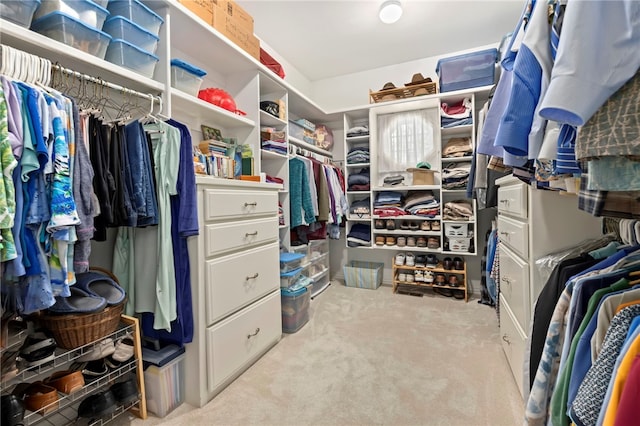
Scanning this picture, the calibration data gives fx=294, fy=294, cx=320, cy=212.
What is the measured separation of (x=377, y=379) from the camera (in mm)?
1561

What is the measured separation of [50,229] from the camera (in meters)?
0.89

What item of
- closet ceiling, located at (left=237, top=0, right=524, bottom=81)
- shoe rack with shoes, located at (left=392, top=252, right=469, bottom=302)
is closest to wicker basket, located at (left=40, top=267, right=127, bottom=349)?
closet ceiling, located at (left=237, top=0, right=524, bottom=81)

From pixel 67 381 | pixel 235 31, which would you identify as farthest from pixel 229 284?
pixel 235 31

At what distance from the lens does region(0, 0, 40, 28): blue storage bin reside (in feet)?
3.13

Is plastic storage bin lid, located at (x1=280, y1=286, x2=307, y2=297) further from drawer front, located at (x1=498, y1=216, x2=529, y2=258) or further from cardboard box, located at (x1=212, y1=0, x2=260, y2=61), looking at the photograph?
cardboard box, located at (x1=212, y1=0, x2=260, y2=61)

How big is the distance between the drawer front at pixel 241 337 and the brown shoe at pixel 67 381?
48cm

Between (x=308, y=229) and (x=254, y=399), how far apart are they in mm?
1680

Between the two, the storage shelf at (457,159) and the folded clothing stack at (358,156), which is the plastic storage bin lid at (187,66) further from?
the storage shelf at (457,159)

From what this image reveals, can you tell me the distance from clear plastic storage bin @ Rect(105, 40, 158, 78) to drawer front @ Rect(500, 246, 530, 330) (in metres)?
1.96

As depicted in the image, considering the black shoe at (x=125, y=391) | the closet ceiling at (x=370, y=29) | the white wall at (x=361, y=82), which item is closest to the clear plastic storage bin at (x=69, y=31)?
the black shoe at (x=125, y=391)

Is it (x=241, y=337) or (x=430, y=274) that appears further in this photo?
(x=430, y=274)

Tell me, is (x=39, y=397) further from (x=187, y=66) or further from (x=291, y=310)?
(x=187, y=66)

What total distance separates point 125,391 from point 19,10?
145cm

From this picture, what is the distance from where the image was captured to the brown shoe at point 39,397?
39.9 inches
